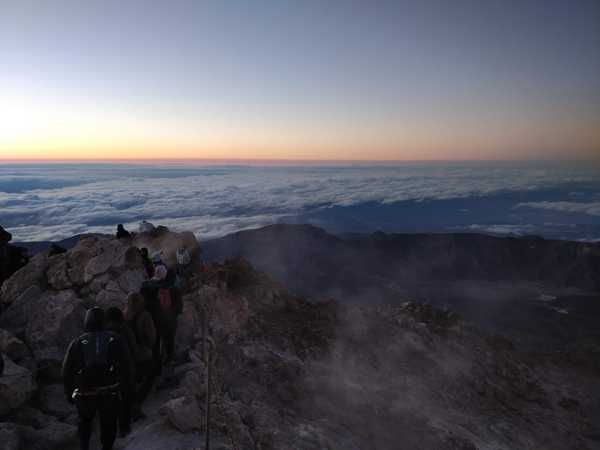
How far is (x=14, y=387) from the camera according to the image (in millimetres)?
7074

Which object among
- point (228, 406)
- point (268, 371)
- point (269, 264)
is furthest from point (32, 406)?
point (269, 264)

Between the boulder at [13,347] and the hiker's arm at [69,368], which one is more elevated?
the hiker's arm at [69,368]

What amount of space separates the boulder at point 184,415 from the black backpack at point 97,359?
1568mm

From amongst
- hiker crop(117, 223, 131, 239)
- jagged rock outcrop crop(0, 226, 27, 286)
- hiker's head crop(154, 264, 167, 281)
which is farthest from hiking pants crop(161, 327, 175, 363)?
jagged rock outcrop crop(0, 226, 27, 286)

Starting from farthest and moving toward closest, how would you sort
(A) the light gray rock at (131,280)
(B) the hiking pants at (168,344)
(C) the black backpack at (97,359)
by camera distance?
(A) the light gray rock at (131,280) < (B) the hiking pants at (168,344) < (C) the black backpack at (97,359)

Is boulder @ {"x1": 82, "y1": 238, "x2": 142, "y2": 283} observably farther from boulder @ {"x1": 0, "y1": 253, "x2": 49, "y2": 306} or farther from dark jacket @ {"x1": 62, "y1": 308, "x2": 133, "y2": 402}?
dark jacket @ {"x1": 62, "y1": 308, "x2": 133, "y2": 402}

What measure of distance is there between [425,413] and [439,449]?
1.64 meters

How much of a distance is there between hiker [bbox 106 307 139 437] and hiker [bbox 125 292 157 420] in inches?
16.2

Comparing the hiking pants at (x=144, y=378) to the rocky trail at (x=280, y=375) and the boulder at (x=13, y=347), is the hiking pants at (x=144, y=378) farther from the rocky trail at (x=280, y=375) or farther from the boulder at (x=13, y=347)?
the boulder at (x=13, y=347)

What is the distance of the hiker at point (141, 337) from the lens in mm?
7215

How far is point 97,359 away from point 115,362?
0.76 ft

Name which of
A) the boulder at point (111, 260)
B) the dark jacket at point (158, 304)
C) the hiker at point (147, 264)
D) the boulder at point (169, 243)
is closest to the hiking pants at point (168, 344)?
the dark jacket at point (158, 304)

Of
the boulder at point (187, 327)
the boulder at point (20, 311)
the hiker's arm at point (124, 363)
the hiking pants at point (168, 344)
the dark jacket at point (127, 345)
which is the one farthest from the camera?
the boulder at point (187, 327)

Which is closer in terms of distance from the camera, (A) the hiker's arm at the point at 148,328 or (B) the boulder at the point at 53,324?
(A) the hiker's arm at the point at 148,328
